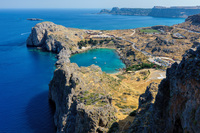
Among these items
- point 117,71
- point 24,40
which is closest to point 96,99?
point 117,71

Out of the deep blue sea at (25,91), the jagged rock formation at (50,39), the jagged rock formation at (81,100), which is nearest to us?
the jagged rock formation at (81,100)

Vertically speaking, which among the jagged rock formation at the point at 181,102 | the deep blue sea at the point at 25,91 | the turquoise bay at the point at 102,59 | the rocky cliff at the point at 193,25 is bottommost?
the deep blue sea at the point at 25,91

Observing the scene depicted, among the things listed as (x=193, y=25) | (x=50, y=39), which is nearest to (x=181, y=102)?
(x=50, y=39)

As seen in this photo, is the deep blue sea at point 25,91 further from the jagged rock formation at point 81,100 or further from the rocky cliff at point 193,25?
the rocky cliff at point 193,25

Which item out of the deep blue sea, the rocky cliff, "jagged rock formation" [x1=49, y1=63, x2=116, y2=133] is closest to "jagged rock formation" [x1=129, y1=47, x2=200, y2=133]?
"jagged rock formation" [x1=49, y1=63, x2=116, y2=133]

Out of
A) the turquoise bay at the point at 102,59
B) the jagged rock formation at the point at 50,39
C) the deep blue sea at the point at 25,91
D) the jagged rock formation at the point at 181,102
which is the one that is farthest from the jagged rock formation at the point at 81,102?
the jagged rock formation at the point at 50,39

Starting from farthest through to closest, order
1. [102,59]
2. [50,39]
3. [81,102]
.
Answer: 1. [50,39]
2. [102,59]
3. [81,102]

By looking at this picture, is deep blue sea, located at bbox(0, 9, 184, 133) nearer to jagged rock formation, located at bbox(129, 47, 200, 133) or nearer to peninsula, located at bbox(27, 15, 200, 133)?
peninsula, located at bbox(27, 15, 200, 133)

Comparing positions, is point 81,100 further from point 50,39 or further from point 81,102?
point 50,39
